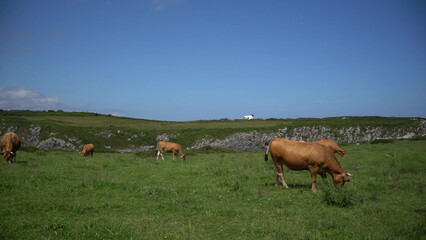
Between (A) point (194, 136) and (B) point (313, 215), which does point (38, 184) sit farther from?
(A) point (194, 136)

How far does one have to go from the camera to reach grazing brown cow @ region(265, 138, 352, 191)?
14000mm

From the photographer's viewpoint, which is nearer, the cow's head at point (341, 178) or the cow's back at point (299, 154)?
the cow's head at point (341, 178)

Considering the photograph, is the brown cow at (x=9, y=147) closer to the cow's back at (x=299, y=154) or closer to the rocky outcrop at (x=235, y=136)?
the cow's back at (x=299, y=154)

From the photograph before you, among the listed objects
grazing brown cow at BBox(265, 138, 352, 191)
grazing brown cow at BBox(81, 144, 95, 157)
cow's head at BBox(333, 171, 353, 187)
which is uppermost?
grazing brown cow at BBox(265, 138, 352, 191)

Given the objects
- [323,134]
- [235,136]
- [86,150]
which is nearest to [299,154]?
[86,150]

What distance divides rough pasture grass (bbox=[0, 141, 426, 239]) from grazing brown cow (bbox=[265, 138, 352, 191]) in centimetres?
84

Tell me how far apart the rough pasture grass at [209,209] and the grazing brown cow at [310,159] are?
843 millimetres

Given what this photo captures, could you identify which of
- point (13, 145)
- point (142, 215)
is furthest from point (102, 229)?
point (13, 145)

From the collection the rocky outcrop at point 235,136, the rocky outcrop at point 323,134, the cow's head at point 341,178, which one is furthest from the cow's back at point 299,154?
the rocky outcrop at point 323,134

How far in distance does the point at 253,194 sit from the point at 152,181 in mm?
5829

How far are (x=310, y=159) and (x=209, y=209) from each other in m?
5.64

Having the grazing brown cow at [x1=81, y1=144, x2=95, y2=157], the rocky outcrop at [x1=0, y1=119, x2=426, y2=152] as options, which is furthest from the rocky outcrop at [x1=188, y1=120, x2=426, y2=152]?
the grazing brown cow at [x1=81, y1=144, x2=95, y2=157]

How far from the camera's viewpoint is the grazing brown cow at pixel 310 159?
14.0m

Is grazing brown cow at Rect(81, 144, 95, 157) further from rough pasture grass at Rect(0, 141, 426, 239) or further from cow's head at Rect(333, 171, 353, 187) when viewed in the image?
cow's head at Rect(333, 171, 353, 187)
